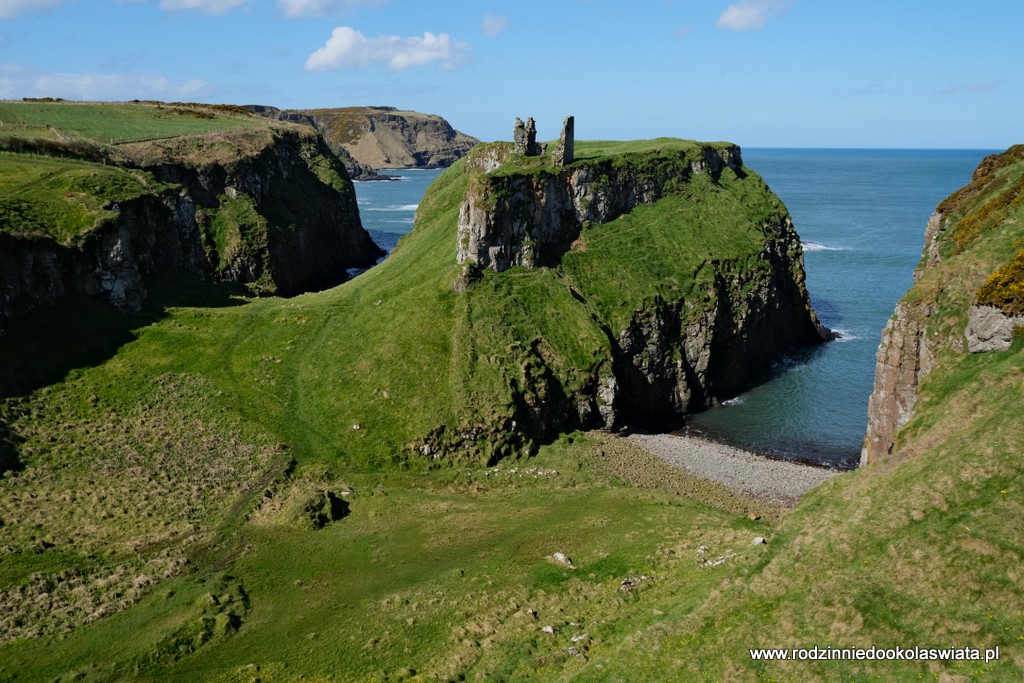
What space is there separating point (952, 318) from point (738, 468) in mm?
19904

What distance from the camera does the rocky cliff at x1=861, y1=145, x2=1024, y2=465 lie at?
4131 cm

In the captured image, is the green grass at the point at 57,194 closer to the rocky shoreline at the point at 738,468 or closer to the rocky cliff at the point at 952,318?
the rocky shoreline at the point at 738,468

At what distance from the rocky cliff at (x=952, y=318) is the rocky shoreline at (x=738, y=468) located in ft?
21.5

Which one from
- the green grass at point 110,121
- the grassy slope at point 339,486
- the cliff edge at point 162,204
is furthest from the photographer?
the green grass at point 110,121

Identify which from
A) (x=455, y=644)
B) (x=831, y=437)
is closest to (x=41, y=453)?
(x=455, y=644)

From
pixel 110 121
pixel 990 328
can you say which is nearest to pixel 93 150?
pixel 110 121

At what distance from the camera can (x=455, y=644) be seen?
3400 cm

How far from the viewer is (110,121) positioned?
103 metres

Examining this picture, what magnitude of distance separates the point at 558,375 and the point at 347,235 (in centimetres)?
7501

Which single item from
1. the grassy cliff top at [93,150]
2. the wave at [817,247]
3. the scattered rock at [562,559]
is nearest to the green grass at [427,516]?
the scattered rock at [562,559]

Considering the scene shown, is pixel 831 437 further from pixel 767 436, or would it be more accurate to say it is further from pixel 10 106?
pixel 10 106

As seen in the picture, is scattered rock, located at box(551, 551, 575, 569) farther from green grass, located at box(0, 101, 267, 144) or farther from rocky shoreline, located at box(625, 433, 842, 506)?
green grass, located at box(0, 101, 267, 144)

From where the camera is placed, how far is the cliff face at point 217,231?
197 ft

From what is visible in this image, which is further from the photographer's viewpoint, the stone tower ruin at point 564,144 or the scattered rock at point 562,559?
the stone tower ruin at point 564,144
